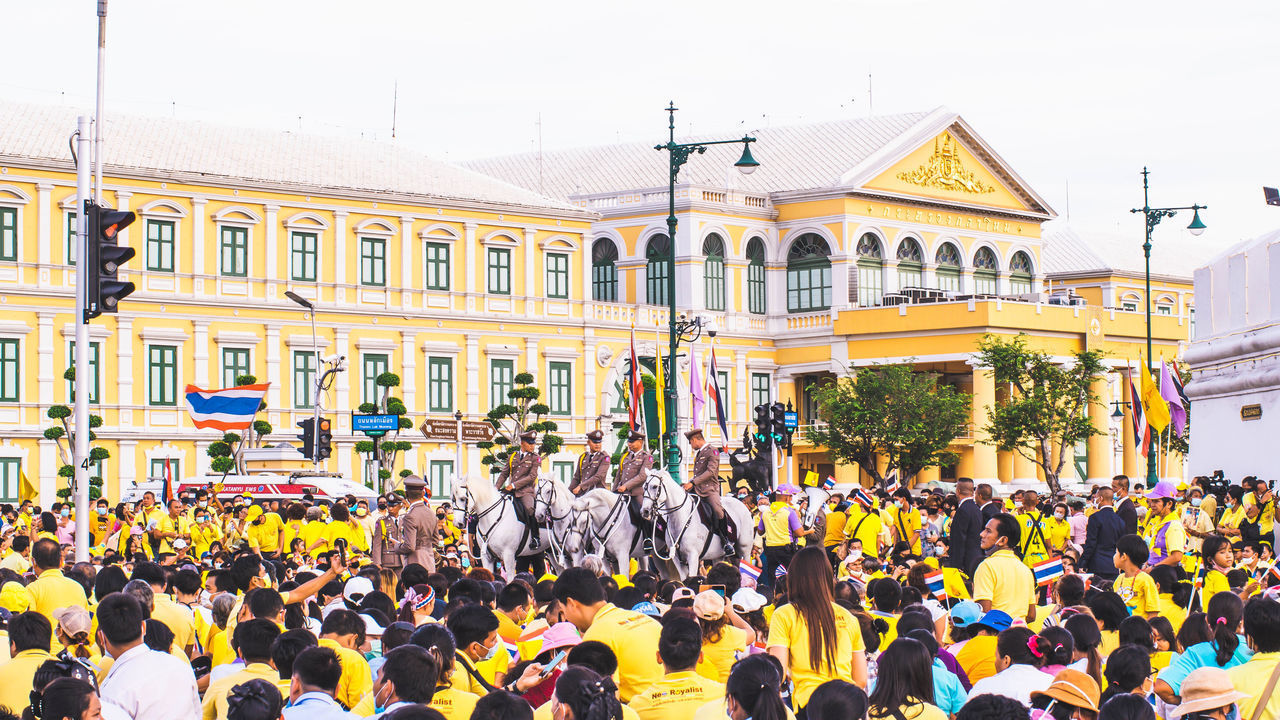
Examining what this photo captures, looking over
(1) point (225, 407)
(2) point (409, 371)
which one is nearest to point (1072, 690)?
Result: (1) point (225, 407)

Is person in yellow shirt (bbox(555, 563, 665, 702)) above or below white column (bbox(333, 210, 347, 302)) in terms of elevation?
below

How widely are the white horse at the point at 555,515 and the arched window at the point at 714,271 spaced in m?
40.5

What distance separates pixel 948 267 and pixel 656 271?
11.9 m

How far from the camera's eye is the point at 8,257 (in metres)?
49.5

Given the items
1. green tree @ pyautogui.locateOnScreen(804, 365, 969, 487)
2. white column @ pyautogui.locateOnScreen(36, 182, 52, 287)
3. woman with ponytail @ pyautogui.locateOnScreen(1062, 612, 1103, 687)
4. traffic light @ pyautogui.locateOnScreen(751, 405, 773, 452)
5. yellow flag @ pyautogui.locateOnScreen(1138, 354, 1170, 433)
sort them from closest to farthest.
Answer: woman with ponytail @ pyautogui.locateOnScreen(1062, 612, 1103, 687) → traffic light @ pyautogui.locateOnScreen(751, 405, 773, 452) → yellow flag @ pyautogui.locateOnScreen(1138, 354, 1170, 433) → white column @ pyautogui.locateOnScreen(36, 182, 52, 287) → green tree @ pyautogui.locateOnScreen(804, 365, 969, 487)

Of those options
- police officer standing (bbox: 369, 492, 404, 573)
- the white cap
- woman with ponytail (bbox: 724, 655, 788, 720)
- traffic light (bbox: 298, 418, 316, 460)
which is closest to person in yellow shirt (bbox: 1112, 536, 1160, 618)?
the white cap

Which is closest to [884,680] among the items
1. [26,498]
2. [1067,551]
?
[1067,551]

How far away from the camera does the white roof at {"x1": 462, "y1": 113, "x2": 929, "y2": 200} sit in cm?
6844

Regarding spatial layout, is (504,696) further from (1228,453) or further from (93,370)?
(93,370)

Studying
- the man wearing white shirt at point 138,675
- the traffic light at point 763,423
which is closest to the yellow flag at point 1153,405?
the traffic light at point 763,423

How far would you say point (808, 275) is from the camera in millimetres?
66688

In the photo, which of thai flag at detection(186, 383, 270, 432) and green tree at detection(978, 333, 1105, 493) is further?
green tree at detection(978, 333, 1105, 493)

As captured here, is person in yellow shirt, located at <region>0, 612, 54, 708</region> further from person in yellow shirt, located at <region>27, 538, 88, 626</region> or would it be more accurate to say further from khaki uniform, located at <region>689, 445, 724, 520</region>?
khaki uniform, located at <region>689, 445, 724, 520</region>

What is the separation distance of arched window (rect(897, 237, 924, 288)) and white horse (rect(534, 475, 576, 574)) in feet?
147
